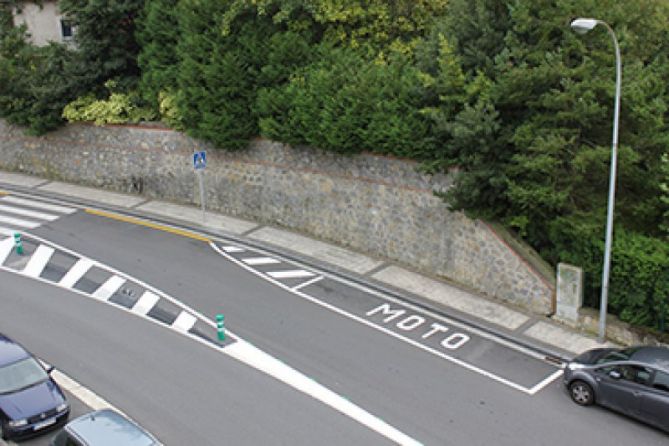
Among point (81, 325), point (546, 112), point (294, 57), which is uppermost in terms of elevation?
point (294, 57)

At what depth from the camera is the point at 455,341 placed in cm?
1588

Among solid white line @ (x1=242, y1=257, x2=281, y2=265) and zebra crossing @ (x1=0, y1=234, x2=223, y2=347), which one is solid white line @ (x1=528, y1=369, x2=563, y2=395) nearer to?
zebra crossing @ (x1=0, y1=234, x2=223, y2=347)

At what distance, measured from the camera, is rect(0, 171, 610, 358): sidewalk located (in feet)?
53.0

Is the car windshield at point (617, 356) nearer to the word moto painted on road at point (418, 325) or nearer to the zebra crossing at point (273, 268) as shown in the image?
the word moto painted on road at point (418, 325)

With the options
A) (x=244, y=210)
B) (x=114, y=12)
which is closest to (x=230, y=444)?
(x=244, y=210)

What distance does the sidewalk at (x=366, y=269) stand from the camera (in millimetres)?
16141

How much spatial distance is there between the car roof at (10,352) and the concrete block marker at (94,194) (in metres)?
11.8

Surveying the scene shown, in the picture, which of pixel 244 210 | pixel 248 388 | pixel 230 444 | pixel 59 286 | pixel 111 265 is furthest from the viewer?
pixel 244 210

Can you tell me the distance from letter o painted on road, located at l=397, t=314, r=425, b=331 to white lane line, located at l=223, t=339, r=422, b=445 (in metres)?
3.29

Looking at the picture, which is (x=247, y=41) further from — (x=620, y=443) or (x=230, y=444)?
(x=620, y=443)

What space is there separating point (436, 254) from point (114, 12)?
15511 mm

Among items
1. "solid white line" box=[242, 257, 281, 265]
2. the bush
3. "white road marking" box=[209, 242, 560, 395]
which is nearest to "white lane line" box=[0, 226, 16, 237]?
the bush

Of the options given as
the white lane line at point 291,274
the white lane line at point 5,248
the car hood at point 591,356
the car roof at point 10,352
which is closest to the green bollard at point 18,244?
the white lane line at point 5,248

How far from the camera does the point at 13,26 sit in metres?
30.6
